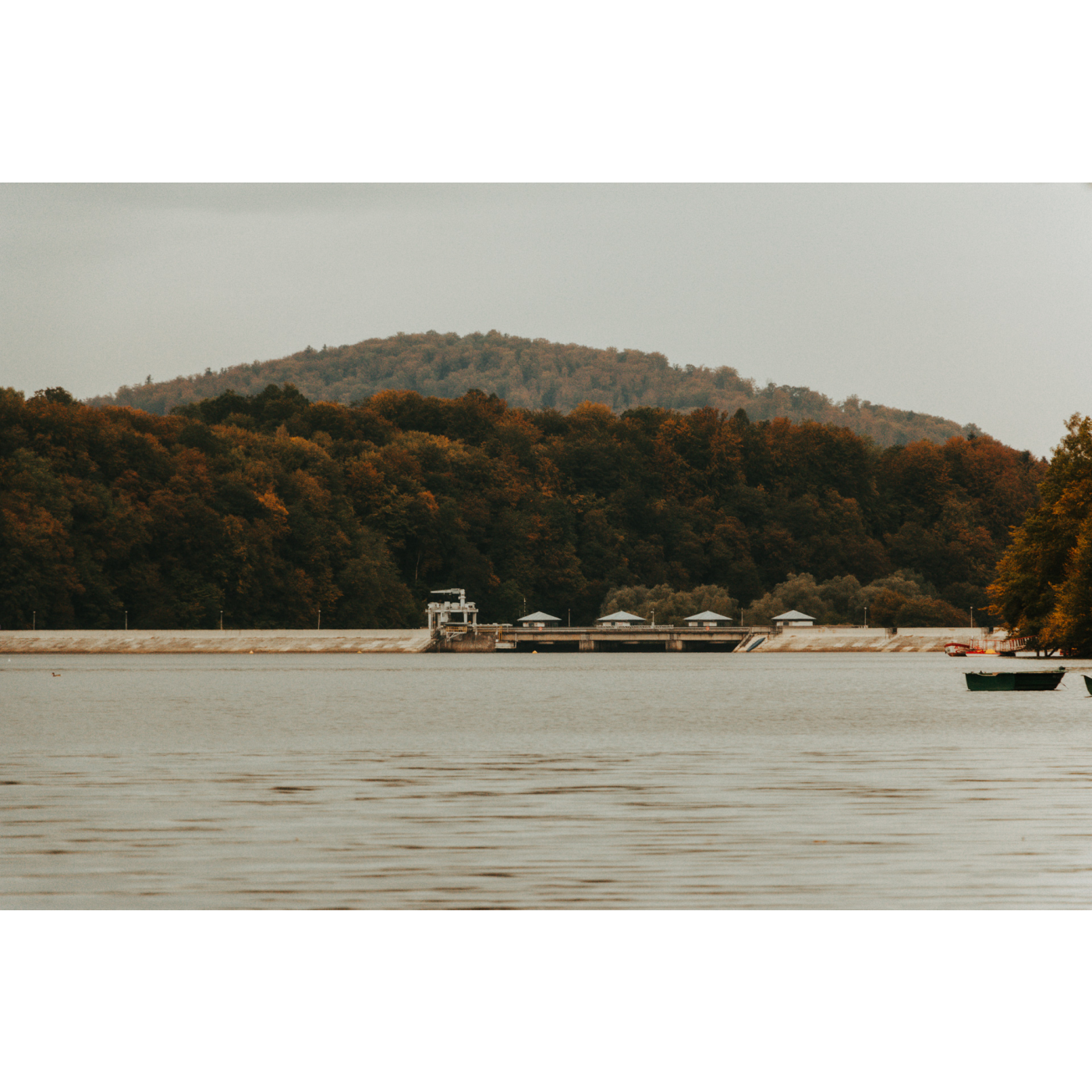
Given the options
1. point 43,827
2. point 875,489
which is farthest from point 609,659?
point 43,827

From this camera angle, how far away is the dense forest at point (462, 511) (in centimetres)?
9750

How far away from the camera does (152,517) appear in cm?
9925

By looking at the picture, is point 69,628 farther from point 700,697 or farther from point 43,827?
point 43,827

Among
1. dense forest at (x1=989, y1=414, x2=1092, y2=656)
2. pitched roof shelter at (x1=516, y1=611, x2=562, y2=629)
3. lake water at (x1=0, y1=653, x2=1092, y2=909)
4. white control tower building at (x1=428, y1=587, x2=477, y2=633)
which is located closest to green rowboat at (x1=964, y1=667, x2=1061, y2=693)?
lake water at (x1=0, y1=653, x2=1092, y2=909)

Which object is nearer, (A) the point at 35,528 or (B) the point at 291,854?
(B) the point at 291,854

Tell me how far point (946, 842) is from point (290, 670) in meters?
57.9

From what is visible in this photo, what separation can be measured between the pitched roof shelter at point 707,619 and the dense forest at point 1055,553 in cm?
4933

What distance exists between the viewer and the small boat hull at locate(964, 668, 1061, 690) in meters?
45.8

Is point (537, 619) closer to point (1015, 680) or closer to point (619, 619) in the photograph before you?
point (619, 619)

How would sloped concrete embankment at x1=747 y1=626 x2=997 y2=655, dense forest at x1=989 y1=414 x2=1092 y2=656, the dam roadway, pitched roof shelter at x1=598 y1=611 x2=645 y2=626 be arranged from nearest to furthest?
1. dense forest at x1=989 y1=414 x2=1092 y2=656
2. the dam roadway
3. sloped concrete embankment at x1=747 y1=626 x2=997 y2=655
4. pitched roof shelter at x1=598 y1=611 x2=645 y2=626

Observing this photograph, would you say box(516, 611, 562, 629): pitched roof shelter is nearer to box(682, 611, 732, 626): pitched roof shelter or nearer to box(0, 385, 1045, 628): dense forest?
box(0, 385, 1045, 628): dense forest

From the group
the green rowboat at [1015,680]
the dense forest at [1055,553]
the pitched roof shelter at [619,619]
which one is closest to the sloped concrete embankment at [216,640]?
the pitched roof shelter at [619,619]

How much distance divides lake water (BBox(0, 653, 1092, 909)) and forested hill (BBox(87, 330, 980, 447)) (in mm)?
102697

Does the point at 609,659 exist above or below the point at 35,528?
below
